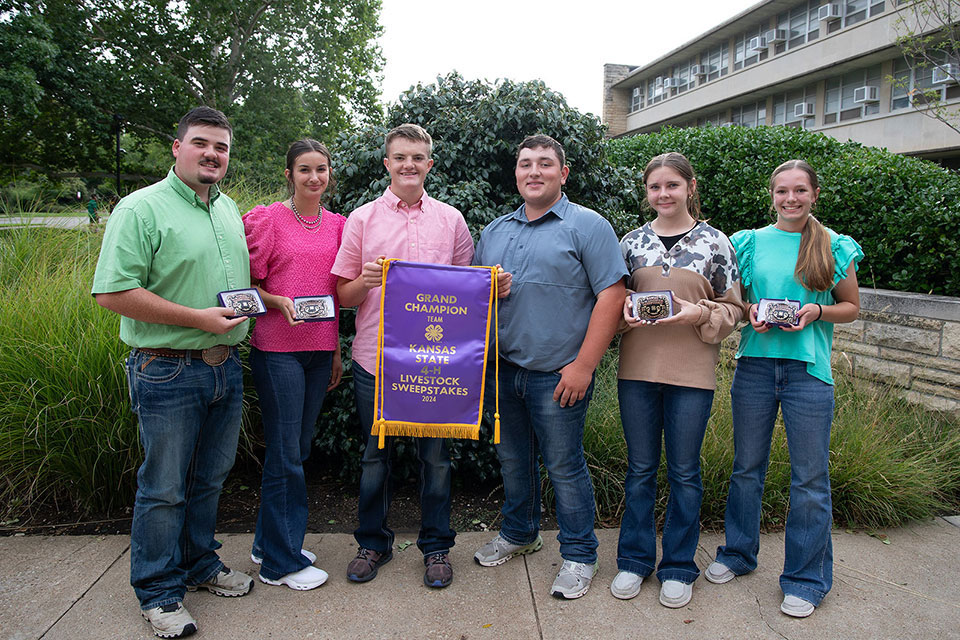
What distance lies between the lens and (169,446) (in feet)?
9.14

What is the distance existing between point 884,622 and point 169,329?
3493mm

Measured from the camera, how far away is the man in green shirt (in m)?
2.66

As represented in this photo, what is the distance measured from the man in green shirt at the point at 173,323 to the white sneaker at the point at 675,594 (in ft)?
7.10

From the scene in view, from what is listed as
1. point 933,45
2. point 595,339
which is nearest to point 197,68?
point 933,45

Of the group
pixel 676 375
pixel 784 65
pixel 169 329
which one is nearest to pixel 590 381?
pixel 676 375

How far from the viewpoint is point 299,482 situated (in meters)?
3.29

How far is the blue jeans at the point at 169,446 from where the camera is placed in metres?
2.77

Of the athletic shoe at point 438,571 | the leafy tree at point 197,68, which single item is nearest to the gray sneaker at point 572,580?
the athletic shoe at point 438,571

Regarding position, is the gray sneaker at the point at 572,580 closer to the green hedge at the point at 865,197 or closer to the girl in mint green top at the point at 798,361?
the girl in mint green top at the point at 798,361

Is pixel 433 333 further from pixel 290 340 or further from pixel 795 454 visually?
pixel 795 454

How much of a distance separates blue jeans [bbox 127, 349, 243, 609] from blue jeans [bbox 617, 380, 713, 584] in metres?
1.93

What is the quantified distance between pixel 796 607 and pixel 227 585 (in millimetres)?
2724

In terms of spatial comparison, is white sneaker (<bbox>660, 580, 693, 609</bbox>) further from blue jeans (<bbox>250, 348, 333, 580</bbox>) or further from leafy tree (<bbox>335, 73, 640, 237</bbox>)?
leafy tree (<bbox>335, 73, 640, 237</bbox>)

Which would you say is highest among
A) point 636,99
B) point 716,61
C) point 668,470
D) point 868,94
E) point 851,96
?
point 716,61
